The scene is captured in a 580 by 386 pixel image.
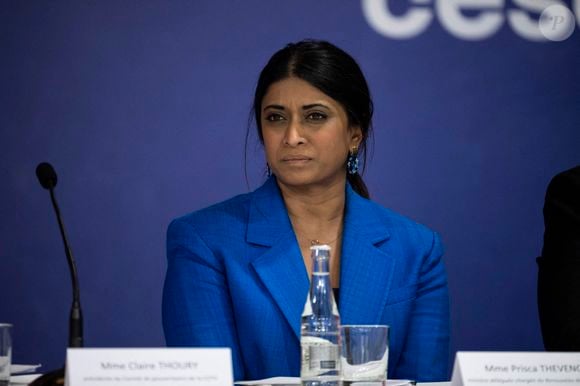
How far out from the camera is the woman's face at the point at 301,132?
2422 millimetres

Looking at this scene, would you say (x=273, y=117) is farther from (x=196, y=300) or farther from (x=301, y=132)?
(x=196, y=300)

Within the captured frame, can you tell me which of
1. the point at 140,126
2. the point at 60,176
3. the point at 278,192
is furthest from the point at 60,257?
the point at 278,192

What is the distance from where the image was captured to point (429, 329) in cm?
236

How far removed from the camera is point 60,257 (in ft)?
11.0

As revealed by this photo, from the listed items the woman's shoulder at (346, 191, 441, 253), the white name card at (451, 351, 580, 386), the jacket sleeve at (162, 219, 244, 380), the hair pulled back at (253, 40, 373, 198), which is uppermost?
the hair pulled back at (253, 40, 373, 198)

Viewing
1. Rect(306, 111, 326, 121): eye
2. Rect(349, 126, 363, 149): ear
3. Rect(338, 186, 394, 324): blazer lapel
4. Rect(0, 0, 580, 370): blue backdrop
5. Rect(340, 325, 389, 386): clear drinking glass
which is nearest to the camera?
Rect(340, 325, 389, 386): clear drinking glass

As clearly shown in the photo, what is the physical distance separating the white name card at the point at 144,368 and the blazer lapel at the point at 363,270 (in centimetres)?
98

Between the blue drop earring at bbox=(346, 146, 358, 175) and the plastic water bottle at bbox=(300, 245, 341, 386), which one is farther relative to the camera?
the blue drop earring at bbox=(346, 146, 358, 175)

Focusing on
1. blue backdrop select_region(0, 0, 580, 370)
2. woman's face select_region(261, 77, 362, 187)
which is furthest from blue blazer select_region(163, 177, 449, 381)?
blue backdrop select_region(0, 0, 580, 370)

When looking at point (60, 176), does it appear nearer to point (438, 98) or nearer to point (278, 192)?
point (278, 192)

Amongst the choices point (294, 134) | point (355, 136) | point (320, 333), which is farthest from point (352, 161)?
point (320, 333)

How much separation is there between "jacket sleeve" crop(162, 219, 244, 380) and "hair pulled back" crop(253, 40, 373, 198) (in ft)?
1.47

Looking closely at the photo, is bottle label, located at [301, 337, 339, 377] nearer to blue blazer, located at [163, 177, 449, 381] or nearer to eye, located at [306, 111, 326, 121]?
blue blazer, located at [163, 177, 449, 381]

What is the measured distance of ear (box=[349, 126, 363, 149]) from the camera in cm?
265
